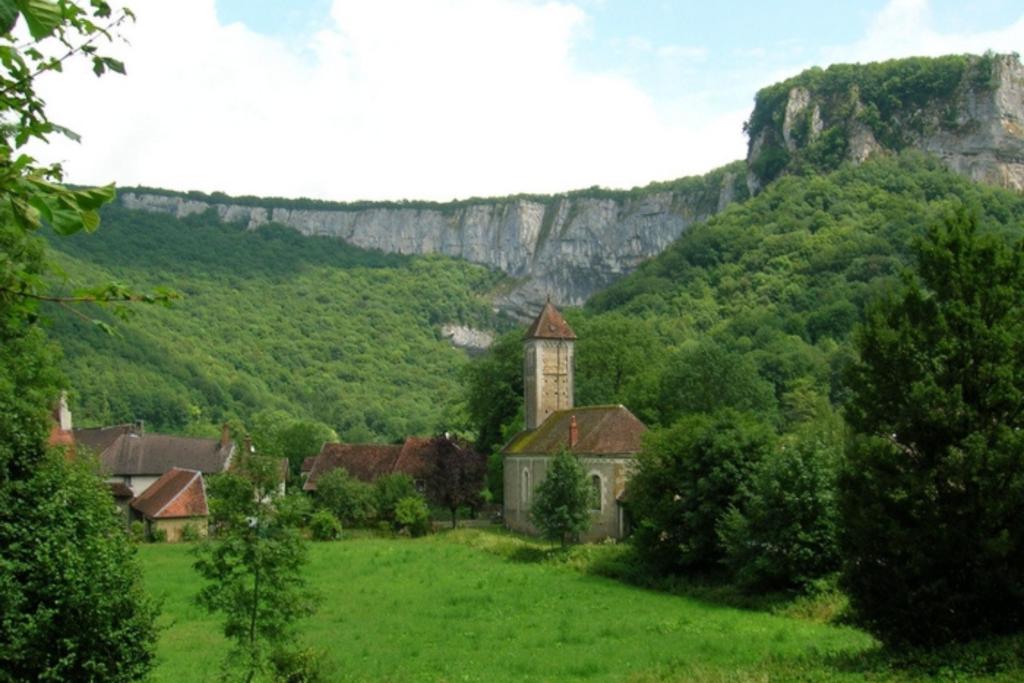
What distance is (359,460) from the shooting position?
64.4m

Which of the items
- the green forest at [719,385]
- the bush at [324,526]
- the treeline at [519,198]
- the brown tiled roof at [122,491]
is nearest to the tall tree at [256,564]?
the green forest at [719,385]

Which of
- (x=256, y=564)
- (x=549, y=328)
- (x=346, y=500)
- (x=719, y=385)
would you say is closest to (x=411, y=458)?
(x=346, y=500)

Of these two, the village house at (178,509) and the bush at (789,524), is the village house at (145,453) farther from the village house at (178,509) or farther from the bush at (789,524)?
the bush at (789,524)

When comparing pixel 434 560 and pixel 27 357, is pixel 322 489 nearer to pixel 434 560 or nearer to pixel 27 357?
pixel 434 560

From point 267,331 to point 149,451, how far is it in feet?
251

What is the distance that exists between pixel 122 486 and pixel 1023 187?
318 ft

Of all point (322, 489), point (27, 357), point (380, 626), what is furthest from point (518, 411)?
point (27, 357)

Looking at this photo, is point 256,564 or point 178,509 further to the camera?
point 178,509

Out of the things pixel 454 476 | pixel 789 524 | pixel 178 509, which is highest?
pixel 454 476

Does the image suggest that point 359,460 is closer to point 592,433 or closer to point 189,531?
point 189,531

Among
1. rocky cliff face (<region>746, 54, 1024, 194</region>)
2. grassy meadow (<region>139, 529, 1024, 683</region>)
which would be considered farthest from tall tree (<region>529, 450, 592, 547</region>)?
rocky cliff face (<region>746, 54, 1024, 194</region>)

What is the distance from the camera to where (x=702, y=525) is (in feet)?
101

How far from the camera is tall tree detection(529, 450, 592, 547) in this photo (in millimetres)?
36938

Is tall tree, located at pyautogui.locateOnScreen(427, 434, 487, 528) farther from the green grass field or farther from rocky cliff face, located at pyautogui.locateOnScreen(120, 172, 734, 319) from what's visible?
rocky cliff face, located at pyautogui.locateOnScreen(120, 172, 734, 319)
